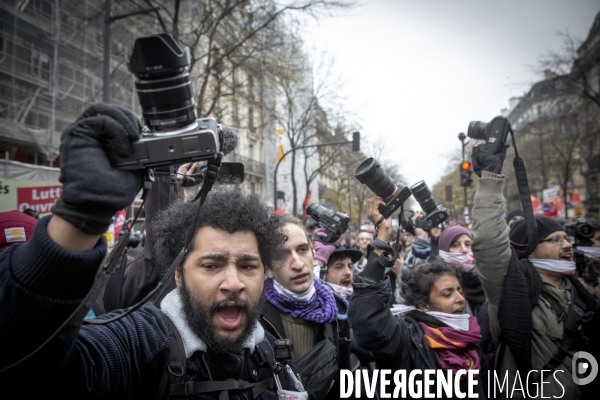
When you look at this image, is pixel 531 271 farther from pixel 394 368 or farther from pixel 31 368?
pixel 31 368

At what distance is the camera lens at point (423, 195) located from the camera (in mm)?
3508

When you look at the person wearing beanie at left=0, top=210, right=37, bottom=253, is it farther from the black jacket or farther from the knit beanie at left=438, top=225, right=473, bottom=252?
the knit beanie at left=438, top=225, right=473, bottom=252

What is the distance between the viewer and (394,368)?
2.70 meters

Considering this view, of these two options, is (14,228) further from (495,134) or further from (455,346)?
(495,134)

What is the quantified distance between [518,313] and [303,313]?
1404 millimetres

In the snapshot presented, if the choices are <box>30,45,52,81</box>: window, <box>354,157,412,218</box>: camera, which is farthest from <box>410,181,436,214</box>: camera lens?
<box>30,45,52,81</box>: window

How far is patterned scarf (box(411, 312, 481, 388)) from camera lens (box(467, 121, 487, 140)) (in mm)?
1339

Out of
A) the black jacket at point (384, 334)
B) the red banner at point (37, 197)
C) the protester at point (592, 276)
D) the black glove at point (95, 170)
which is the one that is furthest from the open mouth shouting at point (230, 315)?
the red banner at point (37, 197)

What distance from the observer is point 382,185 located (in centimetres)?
281

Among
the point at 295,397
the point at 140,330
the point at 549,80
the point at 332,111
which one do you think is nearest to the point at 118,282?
the point at 140,330

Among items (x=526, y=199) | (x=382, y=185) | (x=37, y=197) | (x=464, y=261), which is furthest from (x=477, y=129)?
(x=37, y=197)

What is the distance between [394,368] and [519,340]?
2.72ft

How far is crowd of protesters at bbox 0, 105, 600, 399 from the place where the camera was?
3.12 feet

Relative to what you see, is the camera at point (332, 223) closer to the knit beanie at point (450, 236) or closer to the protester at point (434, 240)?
the knit beanie at point (450, 236)
